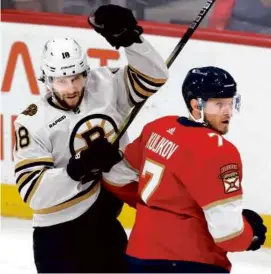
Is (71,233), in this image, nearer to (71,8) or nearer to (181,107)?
(181,107)

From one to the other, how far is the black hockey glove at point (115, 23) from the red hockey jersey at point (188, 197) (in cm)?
21

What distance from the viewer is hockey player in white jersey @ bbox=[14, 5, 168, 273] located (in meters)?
2.20

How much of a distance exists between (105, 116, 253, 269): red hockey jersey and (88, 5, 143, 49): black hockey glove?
0.70 feet

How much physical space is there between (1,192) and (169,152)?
1617 millimetres

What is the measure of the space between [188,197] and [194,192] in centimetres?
5

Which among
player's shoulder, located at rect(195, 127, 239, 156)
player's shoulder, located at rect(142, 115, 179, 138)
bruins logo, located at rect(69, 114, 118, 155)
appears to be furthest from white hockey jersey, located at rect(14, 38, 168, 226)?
player's shoulder, located at rect(195, 127, 239, 156)

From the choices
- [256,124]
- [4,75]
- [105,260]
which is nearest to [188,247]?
[105,260]

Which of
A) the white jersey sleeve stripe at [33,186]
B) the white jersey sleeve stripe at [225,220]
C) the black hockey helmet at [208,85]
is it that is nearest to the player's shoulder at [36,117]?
the white jersey sleeve stripe at [33,186]

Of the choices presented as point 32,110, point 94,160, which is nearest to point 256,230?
point 94,160

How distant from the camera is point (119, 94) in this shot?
2.36 metres

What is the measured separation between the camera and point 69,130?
2.27m

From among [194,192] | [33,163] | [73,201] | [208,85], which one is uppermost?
[208,85]

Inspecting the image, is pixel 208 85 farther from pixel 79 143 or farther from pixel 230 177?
pixel 79 143

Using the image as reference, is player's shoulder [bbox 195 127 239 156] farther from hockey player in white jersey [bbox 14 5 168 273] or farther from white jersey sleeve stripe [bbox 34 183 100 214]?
white jersey sleeve stripe [bbox 34 183 100 214]
